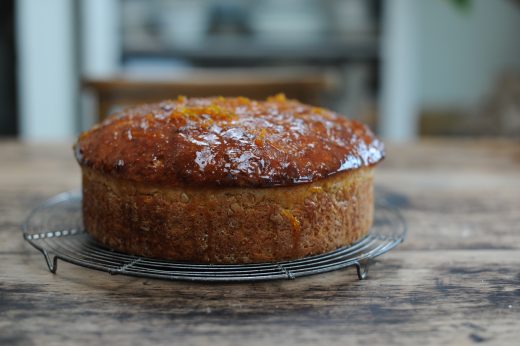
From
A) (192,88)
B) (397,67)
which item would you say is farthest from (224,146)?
(397,67)

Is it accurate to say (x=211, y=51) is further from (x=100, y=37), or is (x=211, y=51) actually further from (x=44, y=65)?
(x=44, y=65)

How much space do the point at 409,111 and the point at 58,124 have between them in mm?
2544

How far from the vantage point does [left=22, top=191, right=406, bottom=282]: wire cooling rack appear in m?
1.03

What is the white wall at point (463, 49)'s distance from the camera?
5738mm

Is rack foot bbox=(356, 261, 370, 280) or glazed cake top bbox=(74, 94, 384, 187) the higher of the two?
glazed cake top bbox=(74, 94, 384, 187)

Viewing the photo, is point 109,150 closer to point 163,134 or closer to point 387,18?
point 163,134

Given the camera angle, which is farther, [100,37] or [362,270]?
[100,37]

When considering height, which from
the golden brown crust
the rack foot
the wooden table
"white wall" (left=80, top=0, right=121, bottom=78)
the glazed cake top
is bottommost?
the wooden table

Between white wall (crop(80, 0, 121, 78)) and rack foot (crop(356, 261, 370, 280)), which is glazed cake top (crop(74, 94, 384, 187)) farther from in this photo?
white wall (crop(80, 0, 121, 78))

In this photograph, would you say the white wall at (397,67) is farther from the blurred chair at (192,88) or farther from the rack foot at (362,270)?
the rack foot at (362,270)

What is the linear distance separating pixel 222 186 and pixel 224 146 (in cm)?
8

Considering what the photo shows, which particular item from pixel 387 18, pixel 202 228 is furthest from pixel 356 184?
pixel 387 18

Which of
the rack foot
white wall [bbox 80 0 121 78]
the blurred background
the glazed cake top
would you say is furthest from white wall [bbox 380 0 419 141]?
the rack foot

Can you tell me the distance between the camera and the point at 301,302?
0.99m
